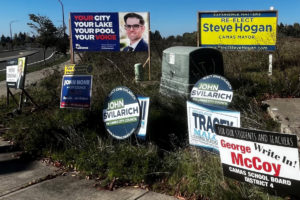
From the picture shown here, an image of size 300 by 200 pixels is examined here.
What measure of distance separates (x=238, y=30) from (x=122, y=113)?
253 inches

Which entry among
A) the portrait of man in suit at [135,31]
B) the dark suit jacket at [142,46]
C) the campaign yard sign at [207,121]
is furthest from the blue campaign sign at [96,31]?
the campaign yard sign at [207,121]

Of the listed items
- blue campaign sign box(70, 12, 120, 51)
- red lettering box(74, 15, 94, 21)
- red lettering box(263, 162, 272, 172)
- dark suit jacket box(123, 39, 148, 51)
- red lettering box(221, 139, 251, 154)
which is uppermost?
red lettering box(74, 15, 94, 21)

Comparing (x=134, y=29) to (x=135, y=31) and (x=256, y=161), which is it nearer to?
(x=135, y=31)

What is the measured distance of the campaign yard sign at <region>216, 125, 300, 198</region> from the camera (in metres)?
2.87

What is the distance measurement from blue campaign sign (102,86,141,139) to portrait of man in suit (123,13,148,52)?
6.30m

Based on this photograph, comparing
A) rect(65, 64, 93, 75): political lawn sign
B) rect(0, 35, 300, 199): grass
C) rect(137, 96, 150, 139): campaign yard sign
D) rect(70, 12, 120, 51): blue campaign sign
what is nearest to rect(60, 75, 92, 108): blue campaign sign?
rect(65, 64, 93, 75): political lawn sign

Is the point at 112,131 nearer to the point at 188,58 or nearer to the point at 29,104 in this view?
the point at 188,58

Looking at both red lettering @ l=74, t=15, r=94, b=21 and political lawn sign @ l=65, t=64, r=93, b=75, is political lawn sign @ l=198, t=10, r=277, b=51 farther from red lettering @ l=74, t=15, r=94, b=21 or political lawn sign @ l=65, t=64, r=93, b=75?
political lawn sign @ l=65, t=64, r=93, b=75

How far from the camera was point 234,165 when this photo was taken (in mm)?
3305

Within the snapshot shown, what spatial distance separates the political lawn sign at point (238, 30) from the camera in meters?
9.79

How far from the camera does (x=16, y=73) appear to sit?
792cm

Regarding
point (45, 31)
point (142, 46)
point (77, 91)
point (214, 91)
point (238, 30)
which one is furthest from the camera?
point (45, 31)

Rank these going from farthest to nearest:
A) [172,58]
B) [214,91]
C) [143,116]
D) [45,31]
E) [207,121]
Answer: [45,31], [172,58], [143,116], [214,91], [207,121]

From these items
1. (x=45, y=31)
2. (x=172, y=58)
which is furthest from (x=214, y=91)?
(x=45, y=31)
